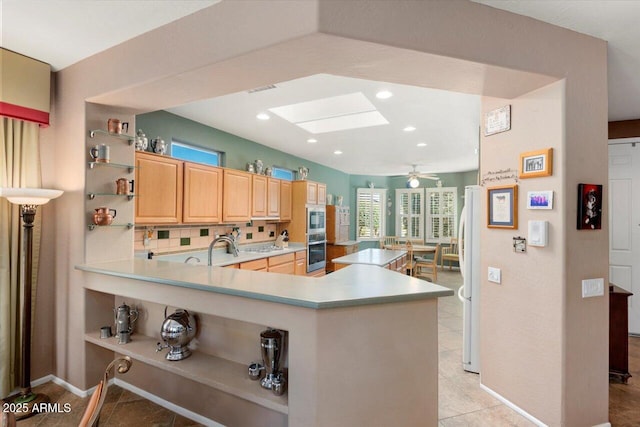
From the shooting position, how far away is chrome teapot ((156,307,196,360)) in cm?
198

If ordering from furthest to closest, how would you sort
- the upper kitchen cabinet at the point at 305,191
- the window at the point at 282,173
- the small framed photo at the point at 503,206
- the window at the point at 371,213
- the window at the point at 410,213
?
the window at the point at 371,213 → the window at the point at 410,213 → the window at the point at 282,173 → the upper kitchen cabinet at the point at 305,191 → the small framed photo at the point at 503,206

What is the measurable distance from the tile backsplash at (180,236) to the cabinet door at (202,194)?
1.15ft

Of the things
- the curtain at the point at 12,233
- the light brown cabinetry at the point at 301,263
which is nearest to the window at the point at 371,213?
the light brown cabinetry at the point at 301,263

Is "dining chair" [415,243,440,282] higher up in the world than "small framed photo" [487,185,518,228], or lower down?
lower down

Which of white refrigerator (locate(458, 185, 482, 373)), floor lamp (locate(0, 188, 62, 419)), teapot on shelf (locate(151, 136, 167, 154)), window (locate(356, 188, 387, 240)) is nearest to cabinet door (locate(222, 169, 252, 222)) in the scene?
teapot on shelf (locate(151, 136, 167, 154))

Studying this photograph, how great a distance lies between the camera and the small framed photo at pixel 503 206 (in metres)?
2.22

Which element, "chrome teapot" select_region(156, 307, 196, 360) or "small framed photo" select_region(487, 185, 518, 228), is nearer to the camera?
"chrome teapot" select_region(156, 307, 196, 360)

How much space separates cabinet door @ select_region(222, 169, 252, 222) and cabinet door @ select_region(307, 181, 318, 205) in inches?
57.4

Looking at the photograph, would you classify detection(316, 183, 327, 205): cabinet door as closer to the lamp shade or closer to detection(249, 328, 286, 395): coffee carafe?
the lamp shade

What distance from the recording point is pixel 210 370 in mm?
1886

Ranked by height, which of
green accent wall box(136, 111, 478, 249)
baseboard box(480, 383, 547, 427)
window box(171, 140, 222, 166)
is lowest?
baseboard box(480, 383, 547, 427)

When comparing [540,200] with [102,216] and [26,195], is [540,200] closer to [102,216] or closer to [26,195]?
[102,216]

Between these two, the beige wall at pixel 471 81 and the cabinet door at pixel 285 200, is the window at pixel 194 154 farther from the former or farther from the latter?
the beige wall at pixel 471 81

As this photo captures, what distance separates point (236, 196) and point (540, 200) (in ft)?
11.4
